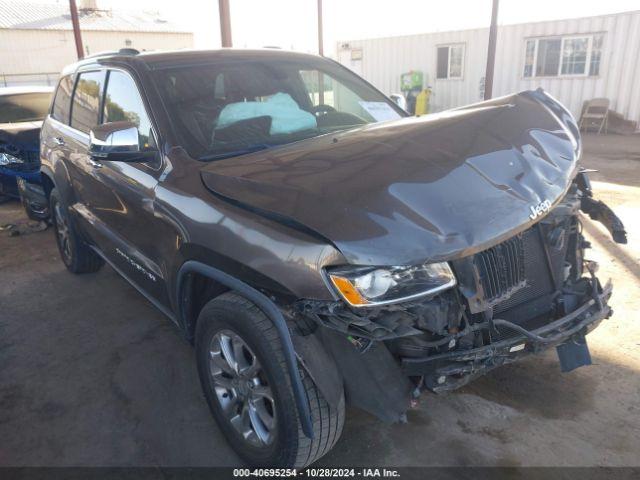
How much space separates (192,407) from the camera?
2.99m

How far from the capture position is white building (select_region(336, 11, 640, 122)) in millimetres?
12492

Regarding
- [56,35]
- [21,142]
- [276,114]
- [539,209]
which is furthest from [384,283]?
[56,35]

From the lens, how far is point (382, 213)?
A: 196 cm

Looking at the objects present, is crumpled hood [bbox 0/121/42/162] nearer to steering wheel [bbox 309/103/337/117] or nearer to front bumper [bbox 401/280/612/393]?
steering wheel [bbox 309/103/337/117]

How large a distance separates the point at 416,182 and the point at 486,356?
0.75 meters

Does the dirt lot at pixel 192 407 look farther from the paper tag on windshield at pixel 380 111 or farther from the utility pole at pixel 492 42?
the utility pole at pixel 492 42

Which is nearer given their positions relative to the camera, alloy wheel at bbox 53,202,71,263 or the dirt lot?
the dirt lot

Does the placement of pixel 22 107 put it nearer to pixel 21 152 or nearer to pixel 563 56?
pixel 21 152

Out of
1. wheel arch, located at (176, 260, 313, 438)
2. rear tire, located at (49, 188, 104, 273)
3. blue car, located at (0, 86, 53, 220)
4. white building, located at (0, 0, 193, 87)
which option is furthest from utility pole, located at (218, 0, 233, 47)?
white building, located at (0, 0, 193, 87)

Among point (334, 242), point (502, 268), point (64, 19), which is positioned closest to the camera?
point (334, 242)

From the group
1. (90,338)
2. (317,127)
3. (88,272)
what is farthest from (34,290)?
(317,127)

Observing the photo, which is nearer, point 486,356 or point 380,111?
point 486,356

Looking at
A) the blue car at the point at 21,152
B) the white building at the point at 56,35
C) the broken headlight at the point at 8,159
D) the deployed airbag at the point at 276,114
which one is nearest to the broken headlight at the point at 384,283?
the deployed airbag at the point at 276,114

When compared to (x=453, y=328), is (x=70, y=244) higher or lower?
lower
